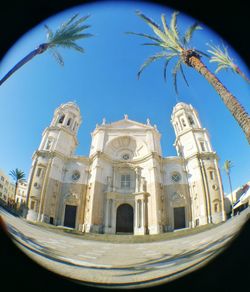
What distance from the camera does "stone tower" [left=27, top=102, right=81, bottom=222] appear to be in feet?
6.51

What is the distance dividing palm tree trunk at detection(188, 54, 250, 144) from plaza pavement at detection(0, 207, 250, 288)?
824 mm

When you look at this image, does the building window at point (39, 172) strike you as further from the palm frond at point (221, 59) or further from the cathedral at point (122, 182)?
the palm frond at point (221, 59)

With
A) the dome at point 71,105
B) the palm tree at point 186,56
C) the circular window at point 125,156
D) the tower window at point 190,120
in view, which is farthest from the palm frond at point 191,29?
the circular window at point 125,156

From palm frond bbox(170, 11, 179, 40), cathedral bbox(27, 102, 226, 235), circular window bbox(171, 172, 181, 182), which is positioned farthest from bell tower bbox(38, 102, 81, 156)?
palm frond bbox(170, 11, 179, 40)

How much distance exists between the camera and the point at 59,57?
2.18 meters

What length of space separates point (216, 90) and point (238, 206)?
49.9 inches

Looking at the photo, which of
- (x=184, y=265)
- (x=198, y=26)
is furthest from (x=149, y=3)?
(x=184, y=265)

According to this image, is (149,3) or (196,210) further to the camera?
(149,3)

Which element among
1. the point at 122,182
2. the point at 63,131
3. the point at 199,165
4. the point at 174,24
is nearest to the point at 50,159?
the point at 63,131

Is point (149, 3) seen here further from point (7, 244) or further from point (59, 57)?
point (7, 244)

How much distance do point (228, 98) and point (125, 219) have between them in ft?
6.78

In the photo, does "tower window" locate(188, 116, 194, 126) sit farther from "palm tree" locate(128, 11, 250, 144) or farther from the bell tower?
the bell tower

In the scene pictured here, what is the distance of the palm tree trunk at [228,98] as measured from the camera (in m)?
1.86

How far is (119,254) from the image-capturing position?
1544 millimetres
